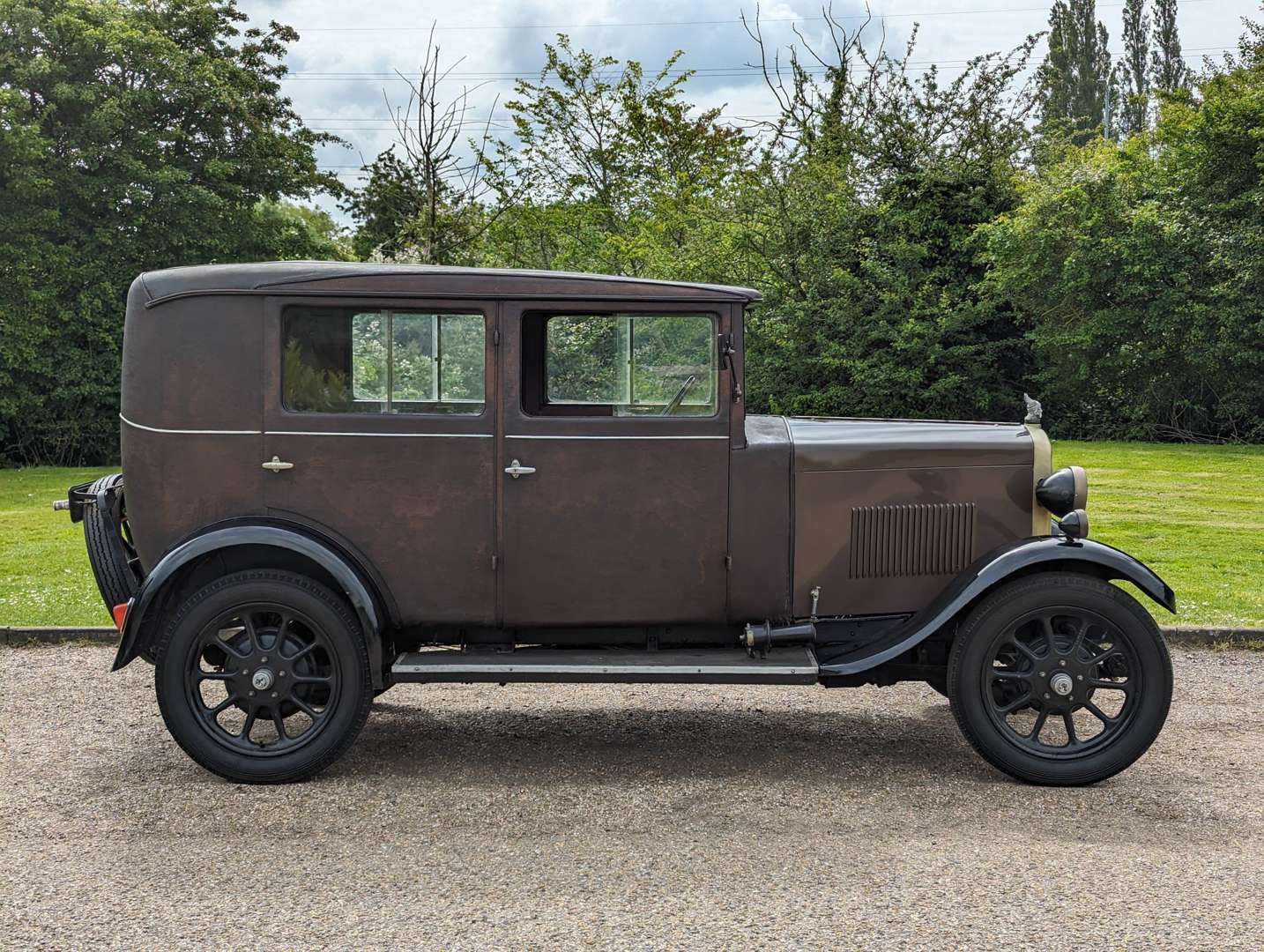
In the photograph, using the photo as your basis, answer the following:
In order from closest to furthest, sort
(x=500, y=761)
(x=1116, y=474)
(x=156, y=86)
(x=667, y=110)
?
(x=500, y=761) → (x=1116, y=474) → (x=156, y=86) → (x=667, y=110)

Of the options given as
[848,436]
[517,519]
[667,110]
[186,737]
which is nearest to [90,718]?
[186,737]

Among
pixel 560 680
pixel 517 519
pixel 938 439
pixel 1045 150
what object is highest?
pixel 1045 150

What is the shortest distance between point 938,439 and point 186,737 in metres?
3.41

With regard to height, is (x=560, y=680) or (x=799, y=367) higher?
(x=799, y=367)

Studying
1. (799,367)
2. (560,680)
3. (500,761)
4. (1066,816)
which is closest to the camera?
(1066,816)

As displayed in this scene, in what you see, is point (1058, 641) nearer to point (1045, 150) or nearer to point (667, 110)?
point (1045, 150)

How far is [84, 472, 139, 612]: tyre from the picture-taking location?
5.16m

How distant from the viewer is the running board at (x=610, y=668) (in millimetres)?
4754

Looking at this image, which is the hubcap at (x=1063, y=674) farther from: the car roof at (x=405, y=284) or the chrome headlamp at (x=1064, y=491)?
the car roof at (x=405, y=284)

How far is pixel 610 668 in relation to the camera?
479 cm

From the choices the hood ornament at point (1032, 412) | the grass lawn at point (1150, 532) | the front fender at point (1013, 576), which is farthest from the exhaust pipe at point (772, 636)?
the grass lawn at point (1150, 532)

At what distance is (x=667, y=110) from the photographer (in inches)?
1185

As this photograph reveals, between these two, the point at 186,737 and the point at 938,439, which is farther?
the point at 938,439

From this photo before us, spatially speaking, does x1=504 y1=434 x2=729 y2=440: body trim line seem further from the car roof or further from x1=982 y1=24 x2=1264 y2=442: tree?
x1=982 y1=24 x2=1264 y2=442: tree
